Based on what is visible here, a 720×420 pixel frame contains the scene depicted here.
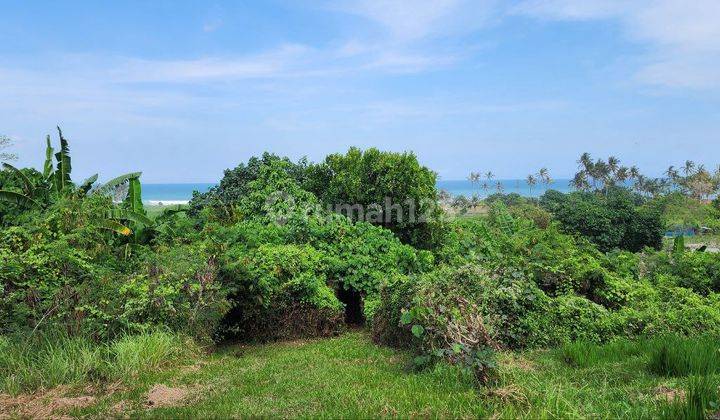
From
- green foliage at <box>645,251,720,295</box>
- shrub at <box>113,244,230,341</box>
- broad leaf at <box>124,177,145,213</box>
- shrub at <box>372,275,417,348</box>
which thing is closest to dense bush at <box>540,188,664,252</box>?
green foliage at <box>645,251,720,295</box>

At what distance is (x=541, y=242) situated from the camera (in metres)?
11.6

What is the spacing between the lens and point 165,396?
6.28m

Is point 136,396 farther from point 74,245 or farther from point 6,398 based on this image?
point 74,245

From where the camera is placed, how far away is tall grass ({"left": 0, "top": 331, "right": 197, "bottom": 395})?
675 centimetres

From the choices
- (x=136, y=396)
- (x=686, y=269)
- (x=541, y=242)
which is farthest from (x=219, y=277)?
(x=686, y=269)

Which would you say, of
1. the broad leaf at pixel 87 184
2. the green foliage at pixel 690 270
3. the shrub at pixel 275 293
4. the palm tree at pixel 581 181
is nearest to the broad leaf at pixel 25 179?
the broad leaf at pixel 87 184

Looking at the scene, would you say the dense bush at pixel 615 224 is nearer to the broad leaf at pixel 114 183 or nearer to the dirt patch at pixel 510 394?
the broad leaf at pixel 114 183

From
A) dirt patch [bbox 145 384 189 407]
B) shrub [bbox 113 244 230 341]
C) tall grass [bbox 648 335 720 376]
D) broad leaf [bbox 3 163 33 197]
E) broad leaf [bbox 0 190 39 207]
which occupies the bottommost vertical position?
dirt patch [bbox 145 384 189 407]

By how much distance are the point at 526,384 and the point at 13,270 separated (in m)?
7.52

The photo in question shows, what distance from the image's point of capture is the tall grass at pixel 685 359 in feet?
20.3

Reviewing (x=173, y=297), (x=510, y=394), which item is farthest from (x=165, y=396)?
(x=510, y=394)

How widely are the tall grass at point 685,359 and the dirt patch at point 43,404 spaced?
653cm

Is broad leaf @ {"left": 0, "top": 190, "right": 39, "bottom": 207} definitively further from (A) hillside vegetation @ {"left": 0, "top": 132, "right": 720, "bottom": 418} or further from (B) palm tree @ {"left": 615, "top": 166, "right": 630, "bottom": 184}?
(B) palm tree @ {"left": 615, "top": 166, "right": 630, "bottom": 184}

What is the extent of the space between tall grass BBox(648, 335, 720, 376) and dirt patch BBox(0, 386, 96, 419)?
21.4 ft
